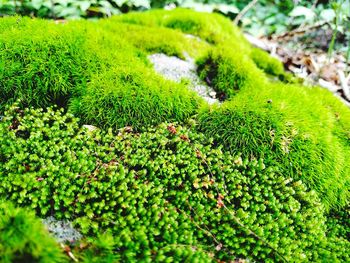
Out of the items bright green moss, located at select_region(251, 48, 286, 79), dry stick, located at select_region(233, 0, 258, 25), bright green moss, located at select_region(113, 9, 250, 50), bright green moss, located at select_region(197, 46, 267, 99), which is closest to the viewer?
bright green moss, located at select_region(197, 46, 267, 99)

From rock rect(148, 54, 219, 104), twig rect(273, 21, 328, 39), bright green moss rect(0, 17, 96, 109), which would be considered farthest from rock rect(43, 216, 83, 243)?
twig rect(273, 21, 328, 39)

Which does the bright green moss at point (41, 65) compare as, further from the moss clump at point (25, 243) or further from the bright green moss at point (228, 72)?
the moss clump at point (25, 243)

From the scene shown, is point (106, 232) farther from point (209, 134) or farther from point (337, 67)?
point (337, 67)

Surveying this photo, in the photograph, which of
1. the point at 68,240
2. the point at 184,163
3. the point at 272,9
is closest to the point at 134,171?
the point at 184,163

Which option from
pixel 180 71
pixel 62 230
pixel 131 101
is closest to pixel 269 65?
pixel 180 71

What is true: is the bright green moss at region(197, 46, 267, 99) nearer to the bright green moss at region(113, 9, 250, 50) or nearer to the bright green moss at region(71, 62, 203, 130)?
the bright green moss at region(71, 62, 203, 130)

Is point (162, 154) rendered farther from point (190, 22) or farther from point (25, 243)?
point (190, 22)
